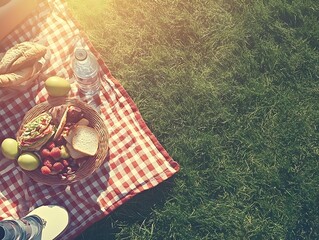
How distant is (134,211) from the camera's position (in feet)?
15.2

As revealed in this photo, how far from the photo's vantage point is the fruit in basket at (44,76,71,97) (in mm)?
4309

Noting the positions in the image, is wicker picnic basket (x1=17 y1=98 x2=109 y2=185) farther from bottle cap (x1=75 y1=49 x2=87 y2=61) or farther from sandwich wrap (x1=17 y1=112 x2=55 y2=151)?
bottle cap (x1=75 y1=49 x2=87 y2=61)

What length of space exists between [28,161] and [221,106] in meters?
1.87

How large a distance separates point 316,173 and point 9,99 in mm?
2965

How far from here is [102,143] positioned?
4246mm

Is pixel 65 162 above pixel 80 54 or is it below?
below

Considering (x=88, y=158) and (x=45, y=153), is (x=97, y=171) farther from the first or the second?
(x=45, y=153)

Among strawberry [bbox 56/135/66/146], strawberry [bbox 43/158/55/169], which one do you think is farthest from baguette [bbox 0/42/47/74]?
strawberry [bbox 43/158/55/169]

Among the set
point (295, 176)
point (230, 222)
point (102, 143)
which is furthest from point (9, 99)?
point (295, 176)

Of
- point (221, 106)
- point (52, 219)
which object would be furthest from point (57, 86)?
point (221, 106)

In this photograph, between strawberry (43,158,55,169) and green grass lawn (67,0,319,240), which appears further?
green grass lawn (67,0,319,240)

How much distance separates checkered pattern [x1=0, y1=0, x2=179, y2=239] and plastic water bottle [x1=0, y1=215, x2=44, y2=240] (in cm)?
24

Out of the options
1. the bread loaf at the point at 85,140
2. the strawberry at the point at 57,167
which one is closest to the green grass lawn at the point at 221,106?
the bread loaf at the point at 85,140

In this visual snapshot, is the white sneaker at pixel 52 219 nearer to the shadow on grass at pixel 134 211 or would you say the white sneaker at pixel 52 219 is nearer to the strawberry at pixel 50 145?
the shadow on grass at pixel 134 211
